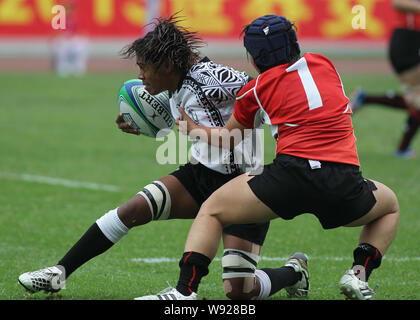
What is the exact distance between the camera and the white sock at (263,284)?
190 inches

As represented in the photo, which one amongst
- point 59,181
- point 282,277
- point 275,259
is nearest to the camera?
point 282,277

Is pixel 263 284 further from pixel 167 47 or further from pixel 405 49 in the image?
pixel 405 49

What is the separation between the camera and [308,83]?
420cm

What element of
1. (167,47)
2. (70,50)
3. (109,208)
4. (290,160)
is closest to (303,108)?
(290,160)

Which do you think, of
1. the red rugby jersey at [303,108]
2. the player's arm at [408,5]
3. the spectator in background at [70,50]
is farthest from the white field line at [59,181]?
the spectator in background at [70,50]

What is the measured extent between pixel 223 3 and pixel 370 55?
5550 mm

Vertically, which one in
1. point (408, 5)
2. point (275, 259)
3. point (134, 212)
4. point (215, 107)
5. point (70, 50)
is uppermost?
point (408, 5)

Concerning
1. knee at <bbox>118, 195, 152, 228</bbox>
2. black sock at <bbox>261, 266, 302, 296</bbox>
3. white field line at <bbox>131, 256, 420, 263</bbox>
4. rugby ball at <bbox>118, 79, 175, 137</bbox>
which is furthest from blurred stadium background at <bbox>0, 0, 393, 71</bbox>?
knee at <bbox>118, 195, 152, 228</bbox>

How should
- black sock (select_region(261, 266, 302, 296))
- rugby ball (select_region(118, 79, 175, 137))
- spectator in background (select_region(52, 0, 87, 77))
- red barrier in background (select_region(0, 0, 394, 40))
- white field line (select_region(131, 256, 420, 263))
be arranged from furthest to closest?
red barrier in background (select_region(0, 0, 394, 40)) < spectator in background (select_region(52, 0, 87, 77)) < white field line (select_region(131, 256, 420, 263)) < rugby ball (select_region(118, 79, 175, 137)) < black sock (select_region(261, 266, 302, 296))

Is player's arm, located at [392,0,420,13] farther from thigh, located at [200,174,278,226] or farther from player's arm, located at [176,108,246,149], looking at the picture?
thigh, located at [200,174,278,226]

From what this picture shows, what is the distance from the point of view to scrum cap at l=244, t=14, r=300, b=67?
4273 millimetres

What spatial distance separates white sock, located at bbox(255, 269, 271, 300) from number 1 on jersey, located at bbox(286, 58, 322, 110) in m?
1.22

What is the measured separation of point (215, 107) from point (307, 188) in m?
0.81
